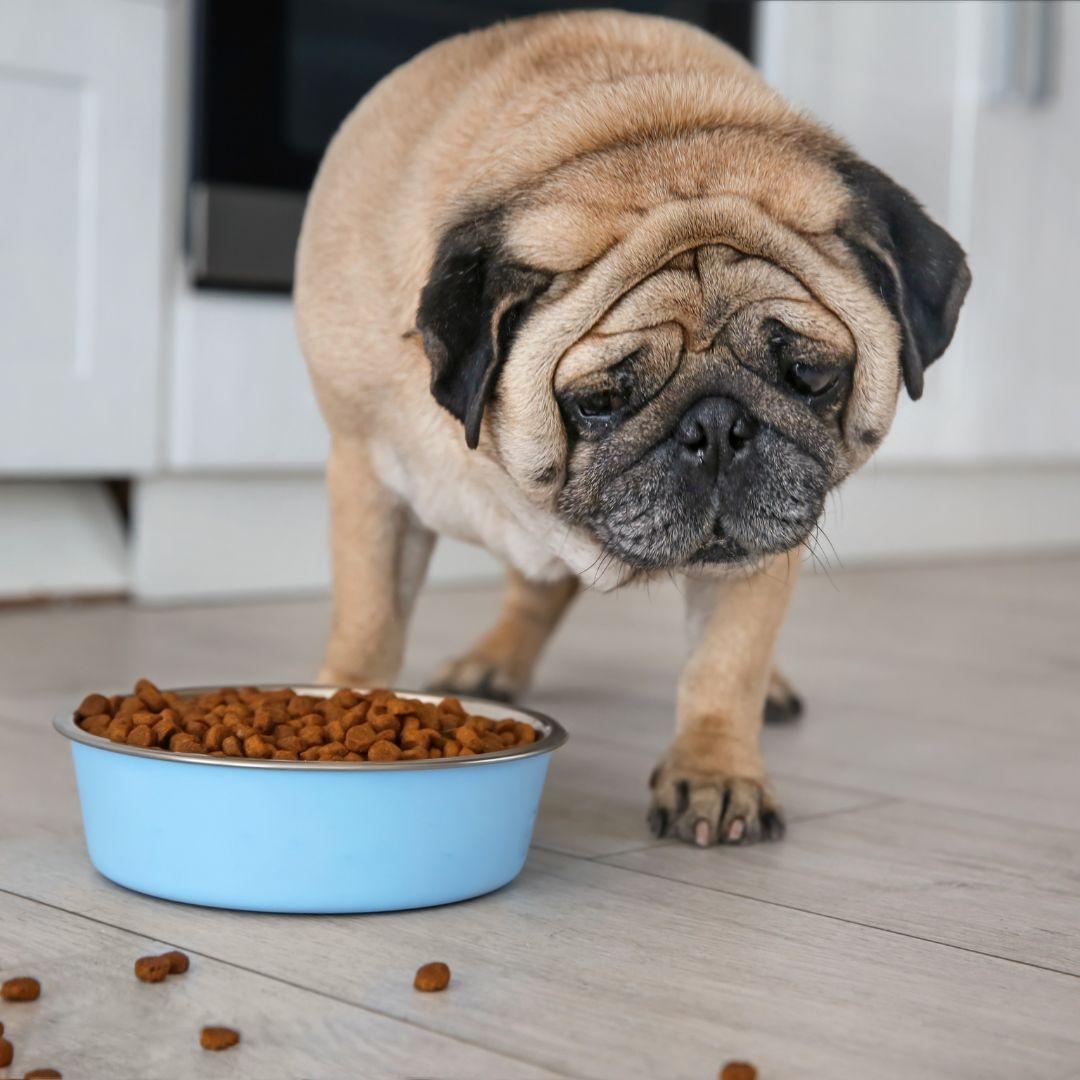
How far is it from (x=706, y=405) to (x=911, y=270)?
24cm

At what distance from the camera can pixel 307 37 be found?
2.79 m

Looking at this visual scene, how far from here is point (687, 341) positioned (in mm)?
1355

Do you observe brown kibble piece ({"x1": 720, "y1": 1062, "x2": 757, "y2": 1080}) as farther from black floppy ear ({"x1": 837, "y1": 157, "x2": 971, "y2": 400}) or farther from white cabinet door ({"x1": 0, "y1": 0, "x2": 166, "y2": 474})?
white cabinet door ({"x1": 0, "y1": 0, "x2": 166, "y2": 474})

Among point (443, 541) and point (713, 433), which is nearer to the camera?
point (713, 433)

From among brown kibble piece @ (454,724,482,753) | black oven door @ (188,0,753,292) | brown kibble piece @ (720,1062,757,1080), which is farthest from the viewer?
black oven door @ (188,0,753,292)

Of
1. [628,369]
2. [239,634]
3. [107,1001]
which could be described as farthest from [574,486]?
[239,634]

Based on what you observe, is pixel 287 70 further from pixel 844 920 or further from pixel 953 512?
pixel 953 512

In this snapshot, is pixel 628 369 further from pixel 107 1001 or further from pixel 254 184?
pixel 254 184

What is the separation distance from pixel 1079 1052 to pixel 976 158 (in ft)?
10.2

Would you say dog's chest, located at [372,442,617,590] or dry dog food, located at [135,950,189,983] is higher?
dog's chest, located at [372,442,617,590]

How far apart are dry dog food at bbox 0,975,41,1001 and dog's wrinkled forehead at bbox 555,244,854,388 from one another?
0.63m

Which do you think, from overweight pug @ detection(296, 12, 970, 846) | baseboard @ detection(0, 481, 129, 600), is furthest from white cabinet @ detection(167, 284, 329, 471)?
overweight pug @ detection(296, 12, 970, 846)

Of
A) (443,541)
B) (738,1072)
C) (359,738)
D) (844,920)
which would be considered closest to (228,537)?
(443,541)

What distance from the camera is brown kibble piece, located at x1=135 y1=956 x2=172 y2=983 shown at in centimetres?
105
